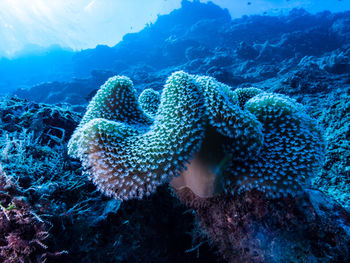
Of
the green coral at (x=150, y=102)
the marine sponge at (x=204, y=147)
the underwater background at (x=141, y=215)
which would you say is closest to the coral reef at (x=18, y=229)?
the underwater background at (x=141, y=215)

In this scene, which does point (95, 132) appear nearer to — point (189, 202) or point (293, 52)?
point (189, 202)

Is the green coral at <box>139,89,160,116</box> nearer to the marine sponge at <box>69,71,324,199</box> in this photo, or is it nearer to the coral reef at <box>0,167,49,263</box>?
the marine sponge at <box>69,71,324,199</box>

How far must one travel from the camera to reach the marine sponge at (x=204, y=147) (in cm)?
131

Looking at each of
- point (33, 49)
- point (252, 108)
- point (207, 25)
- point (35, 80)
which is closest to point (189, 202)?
point (252, 108)

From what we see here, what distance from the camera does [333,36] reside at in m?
17.5

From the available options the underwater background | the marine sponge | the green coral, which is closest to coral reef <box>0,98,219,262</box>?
the underwater background

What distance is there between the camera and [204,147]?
151 centimetres

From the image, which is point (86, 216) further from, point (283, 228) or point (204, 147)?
point (283, 228)

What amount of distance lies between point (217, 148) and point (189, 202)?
25.3 inches

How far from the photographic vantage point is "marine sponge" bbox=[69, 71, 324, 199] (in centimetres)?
131

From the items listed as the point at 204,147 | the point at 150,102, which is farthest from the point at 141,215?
the point at 150,102

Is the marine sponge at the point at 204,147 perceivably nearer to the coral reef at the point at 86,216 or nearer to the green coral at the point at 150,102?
the coral reef at the point at 86,216

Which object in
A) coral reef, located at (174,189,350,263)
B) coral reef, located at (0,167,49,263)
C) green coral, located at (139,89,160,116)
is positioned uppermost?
green coral, located at (139,89,160,116)

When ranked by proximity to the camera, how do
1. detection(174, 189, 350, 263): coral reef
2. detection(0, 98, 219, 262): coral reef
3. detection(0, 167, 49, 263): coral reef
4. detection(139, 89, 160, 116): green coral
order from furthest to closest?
detection(139, 89, 160, 116): green coral → detection(0, 98, 219, 262): coral reef → detection(174, 189, 350, 263): coral reef → detection(0, 167, 49, 263): coral reef
